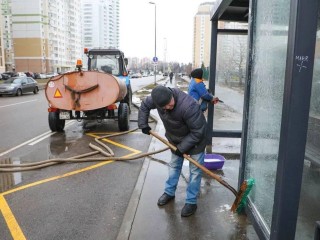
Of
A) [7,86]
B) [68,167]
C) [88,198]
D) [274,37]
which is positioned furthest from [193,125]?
[7,86]

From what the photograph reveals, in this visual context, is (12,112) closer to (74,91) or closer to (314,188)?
(74,91)

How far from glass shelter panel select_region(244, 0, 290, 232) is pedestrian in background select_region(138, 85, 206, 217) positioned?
1.95 feet

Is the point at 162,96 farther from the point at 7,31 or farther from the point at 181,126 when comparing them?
the point at 7,31

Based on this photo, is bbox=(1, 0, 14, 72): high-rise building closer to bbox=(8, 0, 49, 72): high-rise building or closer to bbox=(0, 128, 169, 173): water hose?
bbox=(8, 0, 49, 72): high-rise building

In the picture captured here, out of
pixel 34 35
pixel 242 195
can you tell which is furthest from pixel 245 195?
pixel 34 35

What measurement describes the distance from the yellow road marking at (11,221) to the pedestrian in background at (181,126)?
5.64 ft

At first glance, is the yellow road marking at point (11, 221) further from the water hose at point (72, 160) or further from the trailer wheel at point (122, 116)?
the trailer wheel at point (122, 116)

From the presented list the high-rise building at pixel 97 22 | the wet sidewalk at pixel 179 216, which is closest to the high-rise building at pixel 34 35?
the high-rise building at pixel 97 22

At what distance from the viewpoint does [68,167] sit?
6.30 meters

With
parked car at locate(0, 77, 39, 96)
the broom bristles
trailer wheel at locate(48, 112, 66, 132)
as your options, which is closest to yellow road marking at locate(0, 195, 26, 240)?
the broom bristles

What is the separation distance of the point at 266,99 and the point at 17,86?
2237 centimetres

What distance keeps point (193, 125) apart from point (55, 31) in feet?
375

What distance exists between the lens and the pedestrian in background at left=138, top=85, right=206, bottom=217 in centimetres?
386

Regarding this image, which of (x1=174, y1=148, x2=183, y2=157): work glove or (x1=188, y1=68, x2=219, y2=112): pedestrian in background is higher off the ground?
(x1=188, y1=68, x2=219, y2=112): pedestrian in background
